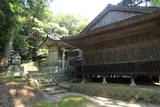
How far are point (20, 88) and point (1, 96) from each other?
1285mm

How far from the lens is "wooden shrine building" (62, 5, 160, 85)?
6.99 meters

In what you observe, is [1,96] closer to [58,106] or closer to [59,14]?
[58,106]

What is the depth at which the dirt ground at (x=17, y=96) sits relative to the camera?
19.2ft

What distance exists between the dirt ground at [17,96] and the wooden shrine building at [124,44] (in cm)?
457

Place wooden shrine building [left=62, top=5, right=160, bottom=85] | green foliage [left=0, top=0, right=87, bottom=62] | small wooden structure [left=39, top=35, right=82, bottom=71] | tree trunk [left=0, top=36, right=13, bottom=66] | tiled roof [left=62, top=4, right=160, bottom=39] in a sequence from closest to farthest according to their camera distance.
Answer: wooden shrine building [left=62, top=5, right=160, bottom=85] < tiled roof [left=62, top=4, right=160, bottom=39] < green foliage [left=0, top=0, right=87, bottom=62] < tree trunk [left=0, top=36, right=13, bottom=66] < small wooden structure [left=39, top=35, right=82, bottom=71]

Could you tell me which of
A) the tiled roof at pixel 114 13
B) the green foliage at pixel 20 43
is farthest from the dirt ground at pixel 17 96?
the green foliage at pixel 20 43

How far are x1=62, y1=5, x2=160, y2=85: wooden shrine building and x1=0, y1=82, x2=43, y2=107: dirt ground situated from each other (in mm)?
4572

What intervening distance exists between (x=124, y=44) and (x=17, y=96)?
6.94m

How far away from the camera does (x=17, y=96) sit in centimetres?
647

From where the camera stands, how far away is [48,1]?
20.0m

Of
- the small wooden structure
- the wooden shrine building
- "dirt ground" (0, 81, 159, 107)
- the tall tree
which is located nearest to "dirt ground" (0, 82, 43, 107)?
"dirt ground" (0, 81, 159, 107)

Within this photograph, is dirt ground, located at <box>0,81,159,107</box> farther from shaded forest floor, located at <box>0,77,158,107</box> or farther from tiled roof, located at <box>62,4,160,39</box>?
tiled roof, located at <box>62,4,160,39</box>

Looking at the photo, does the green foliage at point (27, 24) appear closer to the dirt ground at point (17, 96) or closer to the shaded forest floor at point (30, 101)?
the dirt ground at point (17, 96)

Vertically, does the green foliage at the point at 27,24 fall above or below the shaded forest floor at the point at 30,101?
above
